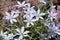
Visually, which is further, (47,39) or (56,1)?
(56,1)

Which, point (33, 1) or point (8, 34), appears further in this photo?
point (33, 1)

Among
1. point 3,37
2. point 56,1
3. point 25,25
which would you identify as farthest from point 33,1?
point 3,37

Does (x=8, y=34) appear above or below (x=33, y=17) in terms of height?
below

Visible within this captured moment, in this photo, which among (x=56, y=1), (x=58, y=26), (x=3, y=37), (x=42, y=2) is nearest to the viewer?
(x=3, y=37)

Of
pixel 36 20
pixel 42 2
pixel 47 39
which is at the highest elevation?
pixel 42 2

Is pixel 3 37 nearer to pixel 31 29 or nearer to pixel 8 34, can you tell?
pixel 8 34

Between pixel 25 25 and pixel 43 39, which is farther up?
pixel 25 25

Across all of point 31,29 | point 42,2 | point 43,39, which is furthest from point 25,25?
point 42,2

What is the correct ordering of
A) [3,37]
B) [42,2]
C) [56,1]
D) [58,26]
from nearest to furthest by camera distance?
[3,37], [58,26], [42,2], [56,1]

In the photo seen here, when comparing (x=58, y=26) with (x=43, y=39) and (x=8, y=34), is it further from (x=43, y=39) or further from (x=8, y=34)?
(x=8, y=34)
